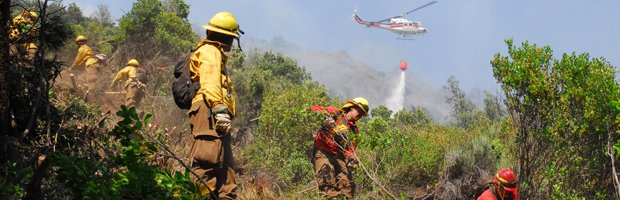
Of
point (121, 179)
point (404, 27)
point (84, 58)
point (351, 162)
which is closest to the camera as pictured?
point (121, 179)

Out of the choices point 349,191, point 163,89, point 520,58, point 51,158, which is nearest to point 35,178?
point 51,158

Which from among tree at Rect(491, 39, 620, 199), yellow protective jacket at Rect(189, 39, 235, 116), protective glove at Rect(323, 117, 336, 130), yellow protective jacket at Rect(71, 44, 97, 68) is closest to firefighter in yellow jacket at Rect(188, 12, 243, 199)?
yellow protective jacket at Rect(189, 39, 235, 116)

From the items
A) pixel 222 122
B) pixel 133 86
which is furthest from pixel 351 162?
pixel 133 86

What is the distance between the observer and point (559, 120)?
7738 mm

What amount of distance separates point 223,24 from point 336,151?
278cm

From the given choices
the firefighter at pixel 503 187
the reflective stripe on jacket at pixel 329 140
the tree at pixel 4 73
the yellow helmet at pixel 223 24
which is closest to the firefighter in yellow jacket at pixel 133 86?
the reflective stripe on jacket at pixel 329 140

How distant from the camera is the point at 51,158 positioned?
330cm

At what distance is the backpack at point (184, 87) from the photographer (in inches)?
209

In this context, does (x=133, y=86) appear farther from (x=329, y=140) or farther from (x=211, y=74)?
(x=211, y=74)

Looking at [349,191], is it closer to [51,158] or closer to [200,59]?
[200,59]

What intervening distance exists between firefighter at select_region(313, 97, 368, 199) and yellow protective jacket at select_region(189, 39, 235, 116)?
236cm

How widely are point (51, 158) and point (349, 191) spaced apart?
4.67 m

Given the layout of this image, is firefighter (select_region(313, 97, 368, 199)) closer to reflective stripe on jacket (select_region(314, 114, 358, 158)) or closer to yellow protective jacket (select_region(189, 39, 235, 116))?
reflective stripe on jacket (select_region(314, 114, 358, 158))

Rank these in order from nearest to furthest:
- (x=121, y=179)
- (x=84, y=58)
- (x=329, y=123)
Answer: (x=121, y=179) < (x=329, y=123) < (x=84, y=58)
